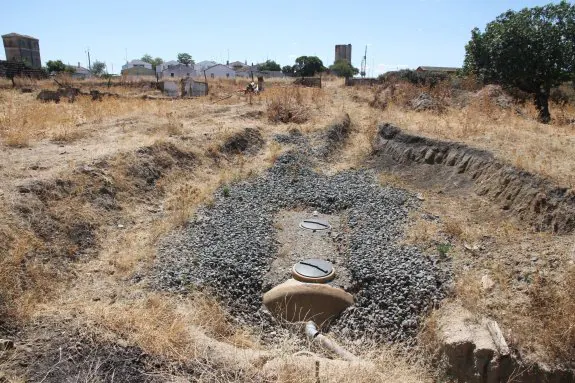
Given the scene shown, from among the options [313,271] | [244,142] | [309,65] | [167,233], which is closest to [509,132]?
[313,271]

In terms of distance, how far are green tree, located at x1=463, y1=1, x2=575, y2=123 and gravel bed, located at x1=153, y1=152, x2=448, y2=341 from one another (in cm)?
729

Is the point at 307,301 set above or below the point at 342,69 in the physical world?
below

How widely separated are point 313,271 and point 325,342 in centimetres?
128

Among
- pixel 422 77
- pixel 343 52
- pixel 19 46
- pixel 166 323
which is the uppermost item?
pixel 343 52

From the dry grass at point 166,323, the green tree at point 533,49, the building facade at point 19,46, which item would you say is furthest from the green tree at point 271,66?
the dry grass at point 166,323

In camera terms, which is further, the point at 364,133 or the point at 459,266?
the point at 364,133

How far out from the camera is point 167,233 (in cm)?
663

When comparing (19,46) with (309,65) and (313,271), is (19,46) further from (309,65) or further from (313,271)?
(313,271)

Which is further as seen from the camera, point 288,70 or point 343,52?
point 343,52

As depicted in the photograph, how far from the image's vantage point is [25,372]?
3.26m

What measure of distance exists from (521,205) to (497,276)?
1.91 m

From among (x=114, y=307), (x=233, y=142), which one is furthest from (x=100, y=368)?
(x=233, y=142)

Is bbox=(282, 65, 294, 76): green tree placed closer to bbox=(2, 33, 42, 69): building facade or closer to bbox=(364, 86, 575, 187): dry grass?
bbox=(2, 33, 42, 69): building facade

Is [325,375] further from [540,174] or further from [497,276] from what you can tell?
[540,174]
